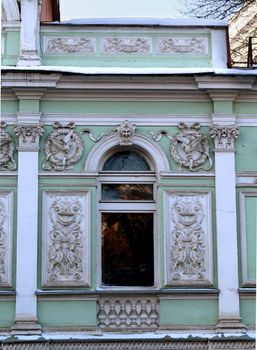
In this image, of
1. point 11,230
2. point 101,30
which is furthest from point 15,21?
point 11,230

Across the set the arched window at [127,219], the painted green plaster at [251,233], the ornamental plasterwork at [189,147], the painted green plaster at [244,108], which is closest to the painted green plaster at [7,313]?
the arched window at [127,219]

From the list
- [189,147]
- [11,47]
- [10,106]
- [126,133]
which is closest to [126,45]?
[126,133]

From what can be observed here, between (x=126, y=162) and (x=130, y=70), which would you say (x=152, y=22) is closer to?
(x=130, y=70)

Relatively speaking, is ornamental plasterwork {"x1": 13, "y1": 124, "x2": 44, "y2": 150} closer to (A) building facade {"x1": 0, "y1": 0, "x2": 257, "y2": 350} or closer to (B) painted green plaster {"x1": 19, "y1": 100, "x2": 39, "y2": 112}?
(A) building facade {"x1": 0, "y1": 0, "x2": 257, "y2": 350}

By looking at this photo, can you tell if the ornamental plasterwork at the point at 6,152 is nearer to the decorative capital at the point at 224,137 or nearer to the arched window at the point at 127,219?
the arched window at the point at 127,219

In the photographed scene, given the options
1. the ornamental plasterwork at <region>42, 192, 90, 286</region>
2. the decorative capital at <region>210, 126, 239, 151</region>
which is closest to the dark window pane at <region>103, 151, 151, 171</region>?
the ornamental plasterwork at <region>42, 192, 90, 286</region>

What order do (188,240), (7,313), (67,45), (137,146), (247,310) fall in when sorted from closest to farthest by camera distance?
(7,313), (247,310), (188,240), (137,146), (67,45)

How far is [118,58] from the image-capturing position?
550 inches

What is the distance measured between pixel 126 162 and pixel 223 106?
169 cm

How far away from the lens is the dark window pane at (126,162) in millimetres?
13859

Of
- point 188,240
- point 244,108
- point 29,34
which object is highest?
point 29,34

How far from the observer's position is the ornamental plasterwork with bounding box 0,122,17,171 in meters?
13.5

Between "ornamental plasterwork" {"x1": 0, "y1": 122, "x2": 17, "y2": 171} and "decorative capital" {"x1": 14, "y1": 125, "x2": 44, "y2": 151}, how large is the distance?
145 mm

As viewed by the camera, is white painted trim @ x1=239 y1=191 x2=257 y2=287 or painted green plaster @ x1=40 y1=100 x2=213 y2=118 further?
painted green plaster @ x1=40 y1=100 x2=213 y2=118
